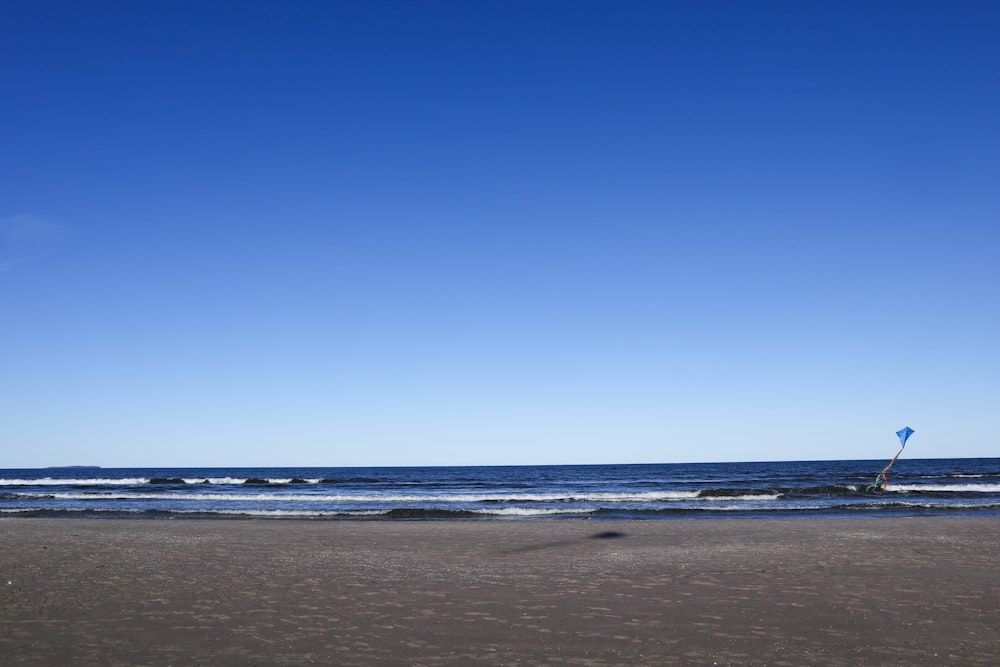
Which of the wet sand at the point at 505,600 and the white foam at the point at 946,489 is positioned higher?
the wet sand at the point at 505,600

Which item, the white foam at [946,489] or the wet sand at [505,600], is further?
the white foam at [946,489]

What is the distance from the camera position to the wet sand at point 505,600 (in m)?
7.07

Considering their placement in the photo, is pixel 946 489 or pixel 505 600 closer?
pixel 505 600

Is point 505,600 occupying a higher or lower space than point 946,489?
higher

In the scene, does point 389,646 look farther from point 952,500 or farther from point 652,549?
point 952,500

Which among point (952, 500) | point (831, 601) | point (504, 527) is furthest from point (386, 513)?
point (952, 500)

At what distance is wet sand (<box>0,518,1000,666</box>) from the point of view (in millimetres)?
7070

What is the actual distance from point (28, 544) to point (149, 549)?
3.34m

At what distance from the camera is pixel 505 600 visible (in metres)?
9.59

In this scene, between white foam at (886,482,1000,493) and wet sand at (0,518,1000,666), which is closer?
wet sand at (0,518,1000,666)

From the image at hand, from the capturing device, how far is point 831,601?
935 centimetres

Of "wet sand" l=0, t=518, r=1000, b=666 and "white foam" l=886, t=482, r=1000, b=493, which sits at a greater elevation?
"wet sand" l=0, t=518, r=1000, b=666

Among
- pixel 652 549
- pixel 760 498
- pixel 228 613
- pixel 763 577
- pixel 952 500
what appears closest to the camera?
pixel 228 613

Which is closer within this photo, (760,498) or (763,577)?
(763,577)
